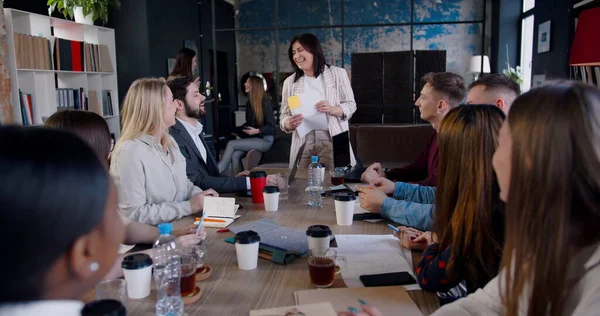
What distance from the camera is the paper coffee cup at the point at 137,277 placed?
3.95ft

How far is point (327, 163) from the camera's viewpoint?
3191 millimetres

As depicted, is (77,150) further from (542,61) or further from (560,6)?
(542,61)

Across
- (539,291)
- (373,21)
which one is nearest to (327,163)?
(539,291)

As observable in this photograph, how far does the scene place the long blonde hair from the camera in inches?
84.0

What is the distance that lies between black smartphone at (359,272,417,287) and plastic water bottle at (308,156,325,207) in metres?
0.87

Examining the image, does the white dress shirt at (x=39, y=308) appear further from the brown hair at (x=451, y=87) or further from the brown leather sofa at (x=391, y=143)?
the brown leather sofa at (x=391, y=143)

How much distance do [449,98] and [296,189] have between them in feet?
3.21

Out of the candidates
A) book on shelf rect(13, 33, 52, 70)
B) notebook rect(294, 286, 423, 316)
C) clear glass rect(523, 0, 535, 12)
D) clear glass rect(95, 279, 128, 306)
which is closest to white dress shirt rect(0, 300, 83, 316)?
clear glass rect(95, 279, 128, 306)

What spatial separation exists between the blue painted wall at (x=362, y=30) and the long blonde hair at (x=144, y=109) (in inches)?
277

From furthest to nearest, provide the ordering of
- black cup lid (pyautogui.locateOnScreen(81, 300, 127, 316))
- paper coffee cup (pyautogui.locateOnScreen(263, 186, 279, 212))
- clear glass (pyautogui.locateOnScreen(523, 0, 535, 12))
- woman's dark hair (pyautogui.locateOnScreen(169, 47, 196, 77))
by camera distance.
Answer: clear glass (pyautogui.locateOnScreen(523, 0, 535, 12)) → woman's dark hair (pyautogui.locateOnScreen(169, 47, 196, 77)) → paper coffee cup (pyautogui.locateOnScreen(263, 186, 279, 212)) → black cup lid (pyautogui.locateOnScreen(81, 300, 127, 316))

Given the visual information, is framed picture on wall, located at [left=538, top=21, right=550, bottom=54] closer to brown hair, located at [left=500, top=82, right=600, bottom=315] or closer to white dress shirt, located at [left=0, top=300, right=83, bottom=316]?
brown hair, located at [left=500, top=82, right=600, bottom=315]

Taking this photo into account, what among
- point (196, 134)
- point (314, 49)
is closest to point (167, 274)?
point (196, 134)

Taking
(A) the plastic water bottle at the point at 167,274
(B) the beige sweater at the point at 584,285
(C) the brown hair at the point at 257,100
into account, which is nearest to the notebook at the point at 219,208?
(A) the plastic water bottle at the point at 167,274

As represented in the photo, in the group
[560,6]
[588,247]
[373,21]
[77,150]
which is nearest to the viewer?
[77,150]
